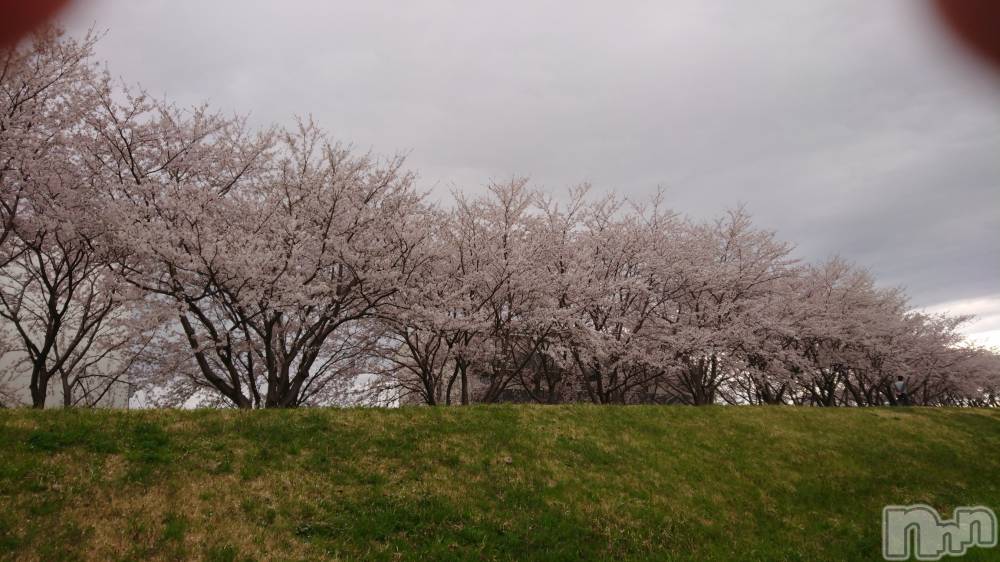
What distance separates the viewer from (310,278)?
57.8 feet

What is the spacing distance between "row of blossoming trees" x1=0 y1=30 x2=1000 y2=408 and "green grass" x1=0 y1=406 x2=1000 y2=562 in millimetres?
5208

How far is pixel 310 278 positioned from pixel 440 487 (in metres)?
9.72

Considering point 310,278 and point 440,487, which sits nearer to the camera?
point 440,487

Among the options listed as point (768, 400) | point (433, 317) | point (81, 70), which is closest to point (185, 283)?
point (81, 70)

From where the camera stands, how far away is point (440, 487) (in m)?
10.4

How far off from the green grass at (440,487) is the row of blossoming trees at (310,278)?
5.21 meters

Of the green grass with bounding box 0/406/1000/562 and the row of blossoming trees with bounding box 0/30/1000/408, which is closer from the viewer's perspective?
the green grass with bounding box 0/406/1000/562

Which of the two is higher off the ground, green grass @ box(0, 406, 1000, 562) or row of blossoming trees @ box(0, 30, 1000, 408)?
row of blossoming trees @ box(0, 30, 1000, 408)

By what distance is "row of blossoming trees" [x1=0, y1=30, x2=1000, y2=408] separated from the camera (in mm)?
15109

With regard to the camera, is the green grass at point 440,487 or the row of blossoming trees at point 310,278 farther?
the row of blossoming trees at point 310,278

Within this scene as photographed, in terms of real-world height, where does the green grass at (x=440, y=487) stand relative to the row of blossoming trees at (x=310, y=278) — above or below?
below

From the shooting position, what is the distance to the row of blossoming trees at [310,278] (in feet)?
49.6

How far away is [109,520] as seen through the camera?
7.77 meters

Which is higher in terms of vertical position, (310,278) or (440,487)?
(310,278)
